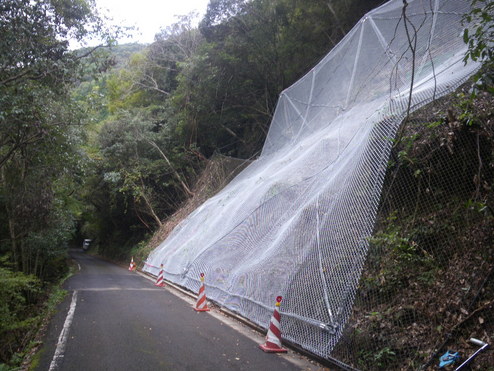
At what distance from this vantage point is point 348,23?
14164 mm

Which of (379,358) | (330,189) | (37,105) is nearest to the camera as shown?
(379,358)

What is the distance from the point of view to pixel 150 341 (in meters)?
5.86

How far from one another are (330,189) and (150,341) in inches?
151

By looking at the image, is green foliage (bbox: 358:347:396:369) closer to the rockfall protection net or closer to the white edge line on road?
the rockfall protection net

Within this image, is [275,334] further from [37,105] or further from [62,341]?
[37,105]

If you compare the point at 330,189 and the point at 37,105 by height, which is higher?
the point at 37,105

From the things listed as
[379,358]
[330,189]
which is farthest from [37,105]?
[379,358]

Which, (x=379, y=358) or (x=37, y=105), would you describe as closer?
(x=379, y=358)

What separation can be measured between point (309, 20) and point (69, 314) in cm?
1324

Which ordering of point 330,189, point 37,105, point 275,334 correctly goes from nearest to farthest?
point 275,334 < point 330,189 < point 37,105

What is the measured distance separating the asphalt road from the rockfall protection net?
0.54 meters

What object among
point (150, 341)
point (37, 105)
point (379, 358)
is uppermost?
point (37, 105)

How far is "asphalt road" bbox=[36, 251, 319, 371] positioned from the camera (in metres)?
4.90

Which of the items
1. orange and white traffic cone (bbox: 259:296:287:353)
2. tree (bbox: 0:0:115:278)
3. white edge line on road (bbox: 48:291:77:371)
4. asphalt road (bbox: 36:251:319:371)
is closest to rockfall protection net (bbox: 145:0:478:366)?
orange and white traffic cone (bbox: 259:296:287:353)
